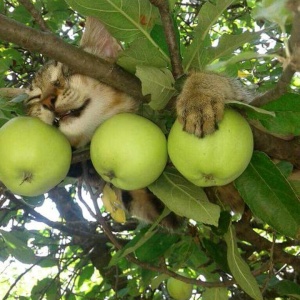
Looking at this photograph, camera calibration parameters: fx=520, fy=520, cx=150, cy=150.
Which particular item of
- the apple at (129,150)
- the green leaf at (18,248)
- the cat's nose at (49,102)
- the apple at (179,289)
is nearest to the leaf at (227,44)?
the apple at (129,150)

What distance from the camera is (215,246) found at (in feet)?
7.64

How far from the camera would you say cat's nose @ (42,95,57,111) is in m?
1.91

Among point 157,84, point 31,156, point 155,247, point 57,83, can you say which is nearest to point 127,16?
point 157,84

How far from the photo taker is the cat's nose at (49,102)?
1905 millimetres

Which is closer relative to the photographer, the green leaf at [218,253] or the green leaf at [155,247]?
the green leaf at [218,253]

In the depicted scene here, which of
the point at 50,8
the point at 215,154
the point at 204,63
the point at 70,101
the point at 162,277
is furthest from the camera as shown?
the point at 50,8

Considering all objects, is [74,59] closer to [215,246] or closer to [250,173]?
[250,173]

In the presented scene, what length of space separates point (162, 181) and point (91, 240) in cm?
174

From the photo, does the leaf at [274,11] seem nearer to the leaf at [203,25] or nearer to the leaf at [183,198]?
the leaf at [203,25]

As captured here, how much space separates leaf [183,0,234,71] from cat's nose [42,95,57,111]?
583 millimetres

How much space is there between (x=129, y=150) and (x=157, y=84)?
0.20 m

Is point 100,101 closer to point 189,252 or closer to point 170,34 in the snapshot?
point 170,34

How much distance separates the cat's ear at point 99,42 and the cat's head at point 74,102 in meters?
0.02

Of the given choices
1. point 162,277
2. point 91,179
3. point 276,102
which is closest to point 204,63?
point 276,102
